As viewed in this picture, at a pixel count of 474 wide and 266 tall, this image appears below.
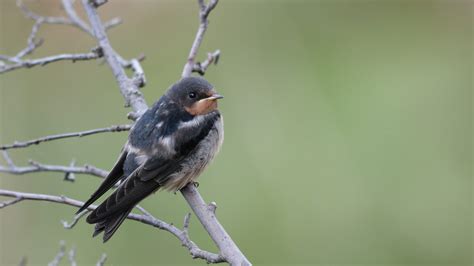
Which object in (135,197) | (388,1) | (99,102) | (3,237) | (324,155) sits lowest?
(135,197)

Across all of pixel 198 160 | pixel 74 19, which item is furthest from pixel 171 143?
pixel 74 19

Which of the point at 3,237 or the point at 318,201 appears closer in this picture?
the point at 3,237

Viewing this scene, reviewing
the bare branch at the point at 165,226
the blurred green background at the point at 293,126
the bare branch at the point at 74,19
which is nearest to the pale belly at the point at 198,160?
the bare branch at the point at 165,226

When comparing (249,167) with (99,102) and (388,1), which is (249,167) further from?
(388,1)

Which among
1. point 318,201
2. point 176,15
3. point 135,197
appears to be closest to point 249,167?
point 318,201

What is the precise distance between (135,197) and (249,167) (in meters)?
2.86

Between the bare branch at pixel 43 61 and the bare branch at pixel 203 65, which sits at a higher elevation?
the bare branch at pixel 203 65

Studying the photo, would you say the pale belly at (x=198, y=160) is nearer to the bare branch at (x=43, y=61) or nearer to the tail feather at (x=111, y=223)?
the tail feather at (x=111, y=223)

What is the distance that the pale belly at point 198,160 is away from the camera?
130 inches

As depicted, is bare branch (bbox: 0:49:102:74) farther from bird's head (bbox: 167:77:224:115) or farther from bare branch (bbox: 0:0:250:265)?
bird's head (bbox: 167:77:224:115)

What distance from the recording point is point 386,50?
24.3 feet

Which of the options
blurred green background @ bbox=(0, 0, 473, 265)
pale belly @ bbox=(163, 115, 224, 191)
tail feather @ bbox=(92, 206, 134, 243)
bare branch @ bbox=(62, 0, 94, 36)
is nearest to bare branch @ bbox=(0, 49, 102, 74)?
bare branch @ bbox=(62, 0, 94, 36)

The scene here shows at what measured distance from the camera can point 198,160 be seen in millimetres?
3395

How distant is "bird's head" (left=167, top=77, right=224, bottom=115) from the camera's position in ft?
11.3
